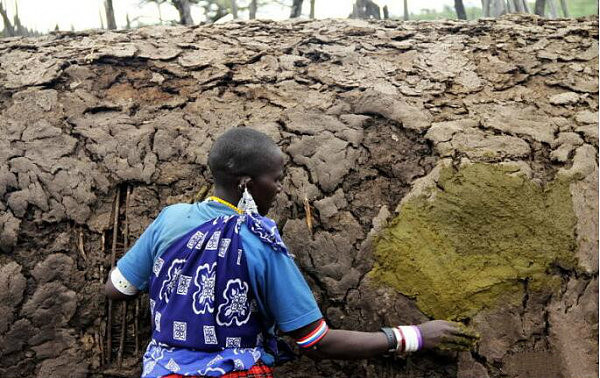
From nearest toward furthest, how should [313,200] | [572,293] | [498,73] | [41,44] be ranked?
[572,293]
[313,200]
[498,73]
[41,44]

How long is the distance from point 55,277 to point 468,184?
1.78 m

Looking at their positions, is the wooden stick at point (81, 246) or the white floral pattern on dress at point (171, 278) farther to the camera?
the wooden stick at point (81, 246)

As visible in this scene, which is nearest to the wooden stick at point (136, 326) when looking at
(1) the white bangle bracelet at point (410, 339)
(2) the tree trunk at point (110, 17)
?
(1) the white bangle bracelet at point (410, 339)

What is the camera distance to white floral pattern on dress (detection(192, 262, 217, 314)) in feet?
6.35

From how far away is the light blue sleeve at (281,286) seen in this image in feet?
6.33

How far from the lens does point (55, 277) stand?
264 centimetres

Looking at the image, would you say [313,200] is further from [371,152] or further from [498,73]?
[498,73]

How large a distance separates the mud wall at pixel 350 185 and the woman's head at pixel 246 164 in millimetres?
647

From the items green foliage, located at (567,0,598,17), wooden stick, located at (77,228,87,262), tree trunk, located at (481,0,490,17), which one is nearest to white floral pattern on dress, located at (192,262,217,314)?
wooden stick, located at (77,228,87,262)

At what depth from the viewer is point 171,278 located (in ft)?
6.54

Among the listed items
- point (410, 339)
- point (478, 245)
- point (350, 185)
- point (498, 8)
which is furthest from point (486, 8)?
point (410, 339)

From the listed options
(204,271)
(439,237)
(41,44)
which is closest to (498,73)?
(439,237)

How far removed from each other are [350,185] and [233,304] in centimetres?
99

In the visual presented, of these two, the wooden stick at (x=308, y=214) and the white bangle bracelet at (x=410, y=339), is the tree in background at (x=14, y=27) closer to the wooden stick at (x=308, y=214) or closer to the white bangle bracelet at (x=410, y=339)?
the wooden stick at (x=308, y=214)
